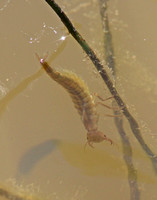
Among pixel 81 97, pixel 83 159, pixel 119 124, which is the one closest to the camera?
pixel 81 97

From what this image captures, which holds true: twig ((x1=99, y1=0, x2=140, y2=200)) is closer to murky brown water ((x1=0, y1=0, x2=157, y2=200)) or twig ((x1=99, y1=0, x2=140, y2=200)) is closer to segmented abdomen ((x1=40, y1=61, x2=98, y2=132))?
murky brown water ((x1=0, y1=0, x2=157, y2=200))

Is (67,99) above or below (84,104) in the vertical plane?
above

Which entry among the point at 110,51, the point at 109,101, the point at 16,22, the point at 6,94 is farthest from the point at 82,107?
the point at 16,22

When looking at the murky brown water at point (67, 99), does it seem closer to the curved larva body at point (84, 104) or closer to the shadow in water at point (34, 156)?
the shadow in water at point (34, 156)

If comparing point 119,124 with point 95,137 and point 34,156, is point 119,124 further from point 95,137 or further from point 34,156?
point 34,156

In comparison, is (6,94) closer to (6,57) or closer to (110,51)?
(6,57)

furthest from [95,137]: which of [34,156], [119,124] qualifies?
[34,156]
